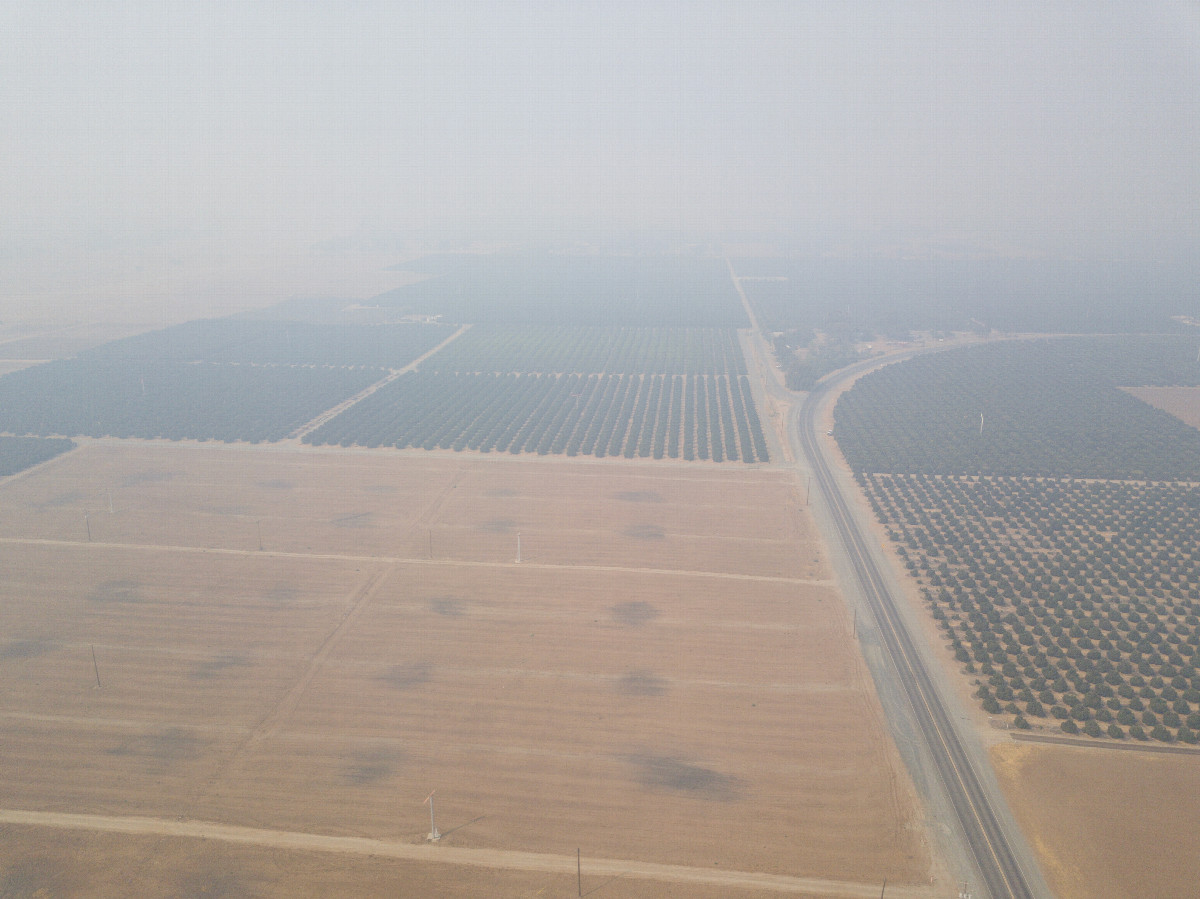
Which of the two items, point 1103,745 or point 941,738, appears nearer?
point 1103,745

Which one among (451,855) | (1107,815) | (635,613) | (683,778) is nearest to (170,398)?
(635,613)

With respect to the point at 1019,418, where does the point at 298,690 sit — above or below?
below

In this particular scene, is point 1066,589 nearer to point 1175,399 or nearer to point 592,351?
point 1175,399

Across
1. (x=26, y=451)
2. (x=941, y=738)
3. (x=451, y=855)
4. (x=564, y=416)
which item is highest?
(x=26, y=451)

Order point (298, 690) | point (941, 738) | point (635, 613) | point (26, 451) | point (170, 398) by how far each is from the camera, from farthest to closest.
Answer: point (170, 398) < point (26, 451) < point (635, 613) < point (298, 690) < point (941, 738)

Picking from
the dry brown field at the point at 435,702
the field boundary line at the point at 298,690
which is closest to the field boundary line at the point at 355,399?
the dry brown field at the point at 435,702

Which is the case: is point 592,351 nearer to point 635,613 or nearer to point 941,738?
point 635,613

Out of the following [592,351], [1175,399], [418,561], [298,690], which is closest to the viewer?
[298,690]

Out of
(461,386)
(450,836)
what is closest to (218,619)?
(450,836)

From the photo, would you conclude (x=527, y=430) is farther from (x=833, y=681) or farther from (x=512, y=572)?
(x=833, y=681)
